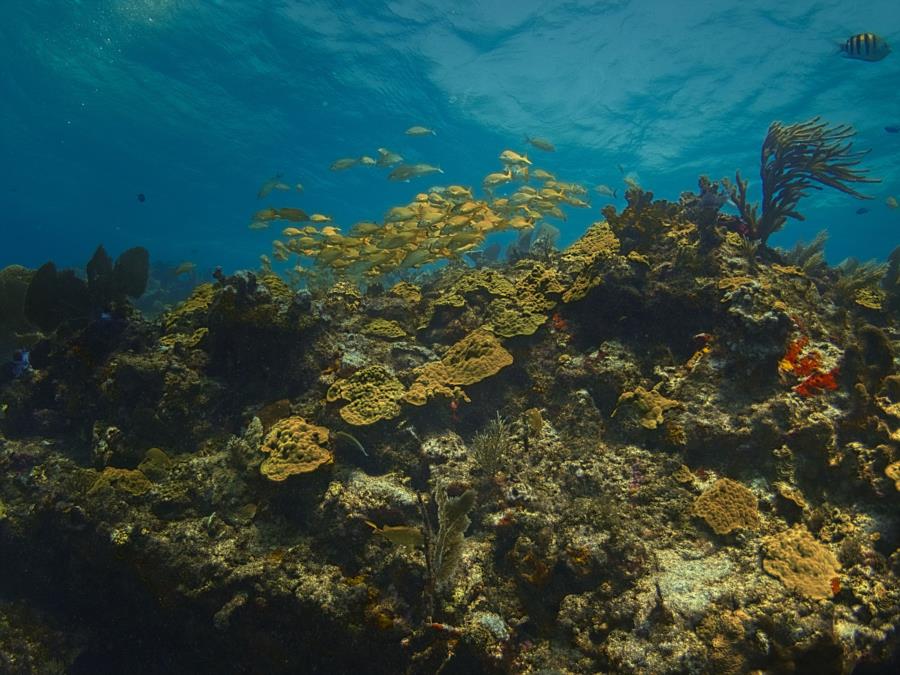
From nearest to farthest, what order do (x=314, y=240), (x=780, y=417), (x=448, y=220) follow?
(x=780, y=417), (x=448, y=220), (x=314, y=240)

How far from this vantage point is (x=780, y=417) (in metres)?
4.81

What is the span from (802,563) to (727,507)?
68 cm

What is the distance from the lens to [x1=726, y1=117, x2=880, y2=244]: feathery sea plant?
26.5 feet

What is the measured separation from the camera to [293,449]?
193 inches

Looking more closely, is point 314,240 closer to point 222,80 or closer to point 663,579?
point 663,579

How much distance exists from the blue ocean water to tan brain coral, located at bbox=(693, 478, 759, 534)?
49.1 ft

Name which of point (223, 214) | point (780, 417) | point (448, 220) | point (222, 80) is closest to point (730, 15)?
point (448, 220)

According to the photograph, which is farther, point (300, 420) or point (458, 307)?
point (458, 307)

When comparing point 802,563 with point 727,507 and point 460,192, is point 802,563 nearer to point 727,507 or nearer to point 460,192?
point 727,507

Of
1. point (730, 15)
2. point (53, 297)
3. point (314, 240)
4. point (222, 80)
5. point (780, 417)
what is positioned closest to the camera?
point (780, 417)

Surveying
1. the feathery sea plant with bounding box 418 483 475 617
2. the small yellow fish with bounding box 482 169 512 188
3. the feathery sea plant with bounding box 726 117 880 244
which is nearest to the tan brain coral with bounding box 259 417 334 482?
the feathery sea plant with bounding box 418 483 475 617

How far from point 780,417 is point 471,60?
94.8ft

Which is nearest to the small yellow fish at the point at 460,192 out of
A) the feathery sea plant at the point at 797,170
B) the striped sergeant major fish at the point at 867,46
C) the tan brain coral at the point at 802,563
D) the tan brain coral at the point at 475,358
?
the tan brain coral at the point at 475,358

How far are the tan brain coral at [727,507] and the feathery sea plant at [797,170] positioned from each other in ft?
18.1
